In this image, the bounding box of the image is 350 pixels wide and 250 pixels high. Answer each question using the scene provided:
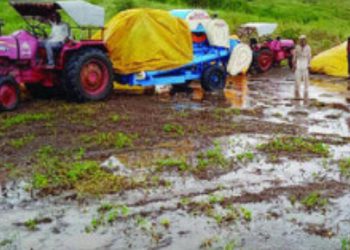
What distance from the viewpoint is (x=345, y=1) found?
143ft

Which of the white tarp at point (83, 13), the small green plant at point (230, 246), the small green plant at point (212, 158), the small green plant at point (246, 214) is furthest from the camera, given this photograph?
the white tarp at point (83, 13)

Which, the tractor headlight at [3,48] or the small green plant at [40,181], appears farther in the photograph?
the tractor headlight at [3,48]

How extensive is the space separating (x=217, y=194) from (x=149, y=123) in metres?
3.83

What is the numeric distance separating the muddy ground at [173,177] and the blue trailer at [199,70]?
5.01 ft

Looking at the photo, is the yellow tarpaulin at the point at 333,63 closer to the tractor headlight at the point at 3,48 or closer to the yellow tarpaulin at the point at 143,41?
the yellow tarpaulin at the point at 143,41

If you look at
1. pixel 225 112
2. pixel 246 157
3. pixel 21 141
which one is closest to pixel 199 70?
pixel 225 112

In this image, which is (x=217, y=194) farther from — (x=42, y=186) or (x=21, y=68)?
(x=21, y=68)

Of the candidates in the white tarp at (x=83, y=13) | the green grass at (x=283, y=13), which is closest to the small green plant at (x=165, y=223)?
the white tarp at (x=83, y=13)

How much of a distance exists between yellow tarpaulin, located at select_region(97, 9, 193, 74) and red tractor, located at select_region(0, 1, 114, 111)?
0.74 meters

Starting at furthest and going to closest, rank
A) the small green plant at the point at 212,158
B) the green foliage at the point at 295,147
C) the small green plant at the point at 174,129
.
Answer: the small green plant at the point at 174,129, the green foliage at the point at 295,147, the small green plant at the point at 212,158

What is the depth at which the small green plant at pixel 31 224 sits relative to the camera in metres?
6.03

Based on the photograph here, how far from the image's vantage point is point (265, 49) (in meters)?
20.3

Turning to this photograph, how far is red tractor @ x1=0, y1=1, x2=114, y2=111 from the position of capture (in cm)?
1192

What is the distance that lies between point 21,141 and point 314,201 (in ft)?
14.1
